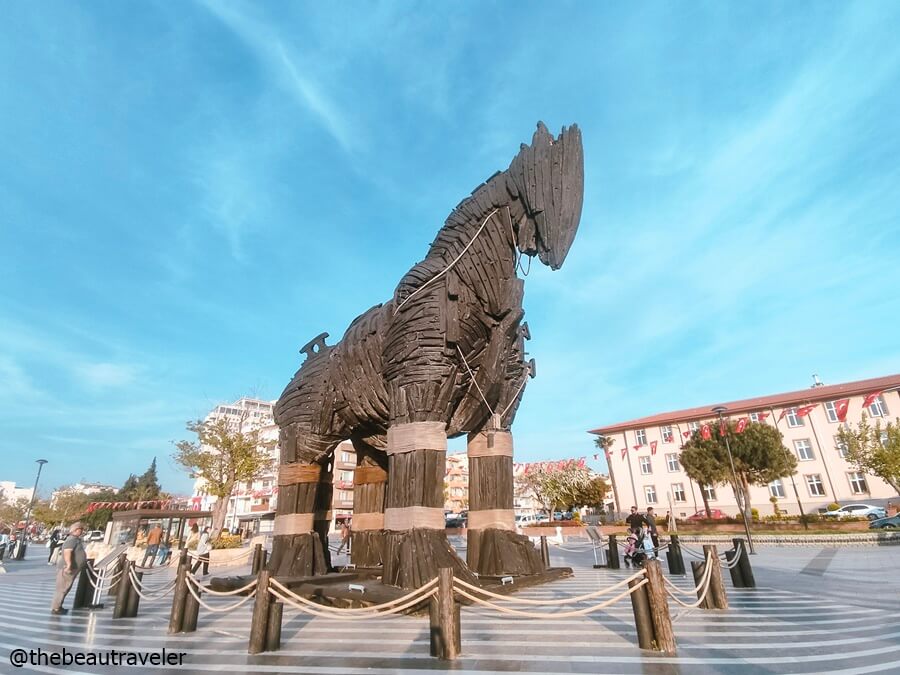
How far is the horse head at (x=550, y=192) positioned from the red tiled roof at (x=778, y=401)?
95.8 ft

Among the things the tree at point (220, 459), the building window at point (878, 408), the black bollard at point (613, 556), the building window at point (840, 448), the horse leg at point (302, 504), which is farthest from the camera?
the building window at point (878, 408)

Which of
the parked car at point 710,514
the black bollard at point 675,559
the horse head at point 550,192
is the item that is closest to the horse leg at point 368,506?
the horse head at point 550,192

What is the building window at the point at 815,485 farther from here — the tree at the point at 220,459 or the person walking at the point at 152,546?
the person walking at the point at 152,546

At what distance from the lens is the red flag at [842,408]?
91.6 ft

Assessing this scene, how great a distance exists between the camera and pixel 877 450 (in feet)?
78.5

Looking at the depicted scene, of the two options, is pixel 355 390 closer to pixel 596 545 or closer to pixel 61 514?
pixel 596 545

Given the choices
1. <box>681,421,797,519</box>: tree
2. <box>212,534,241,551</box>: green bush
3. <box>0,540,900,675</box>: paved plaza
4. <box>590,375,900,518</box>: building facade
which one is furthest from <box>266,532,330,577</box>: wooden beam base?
<box>590,375,900,518</box>: building facade

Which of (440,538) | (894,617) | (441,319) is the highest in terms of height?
(441,319)

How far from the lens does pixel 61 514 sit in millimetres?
39344

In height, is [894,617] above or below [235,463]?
below

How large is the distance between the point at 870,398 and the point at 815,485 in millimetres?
6424

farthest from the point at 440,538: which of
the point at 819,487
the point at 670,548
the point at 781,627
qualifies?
the point at 819,487

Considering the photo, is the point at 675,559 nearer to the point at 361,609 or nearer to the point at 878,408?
the point at 361,609

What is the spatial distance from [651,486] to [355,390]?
35355 millimetres
